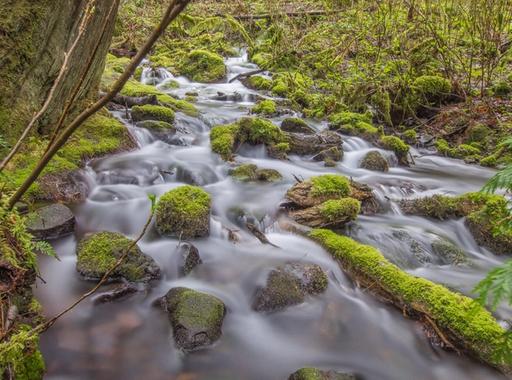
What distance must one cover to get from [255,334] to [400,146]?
5.82 m

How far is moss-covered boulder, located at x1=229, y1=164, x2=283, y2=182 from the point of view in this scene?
6.14 meters

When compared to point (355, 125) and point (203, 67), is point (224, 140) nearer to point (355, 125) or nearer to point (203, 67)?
point (355, 125)

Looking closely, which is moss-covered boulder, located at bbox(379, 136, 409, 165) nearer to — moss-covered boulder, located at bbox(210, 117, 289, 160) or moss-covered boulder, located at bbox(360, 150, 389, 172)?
moss-covered boulder, located at bbox(360, 150, 389, 172)

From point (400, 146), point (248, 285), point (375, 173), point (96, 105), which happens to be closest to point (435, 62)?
point (400, 146)

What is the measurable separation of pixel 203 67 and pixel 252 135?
6801mm

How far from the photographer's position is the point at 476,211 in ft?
17.3

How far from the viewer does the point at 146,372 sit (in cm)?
278

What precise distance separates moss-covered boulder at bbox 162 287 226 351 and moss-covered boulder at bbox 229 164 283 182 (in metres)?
3.02

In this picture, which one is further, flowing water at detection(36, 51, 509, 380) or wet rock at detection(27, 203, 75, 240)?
wet rock at detection(27, 203, 75, 240)

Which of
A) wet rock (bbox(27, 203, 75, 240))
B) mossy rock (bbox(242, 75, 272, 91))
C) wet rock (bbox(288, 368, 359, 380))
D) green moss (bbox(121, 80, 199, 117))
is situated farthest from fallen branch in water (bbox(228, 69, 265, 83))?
wet rock (bbox(288, 368, 359, 380))

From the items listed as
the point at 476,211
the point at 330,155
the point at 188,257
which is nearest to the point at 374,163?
the point at 330,155

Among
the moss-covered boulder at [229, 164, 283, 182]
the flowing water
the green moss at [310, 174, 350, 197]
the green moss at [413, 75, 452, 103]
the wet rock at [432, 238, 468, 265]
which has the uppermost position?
the green moss at [413, 75, 452, 103]

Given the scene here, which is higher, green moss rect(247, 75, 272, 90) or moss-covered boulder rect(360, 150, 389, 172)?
green moss rect(247, 75, 272, 90)

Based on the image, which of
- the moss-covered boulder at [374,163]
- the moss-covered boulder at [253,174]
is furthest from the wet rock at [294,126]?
the moss-covered boulder at [253,174]
